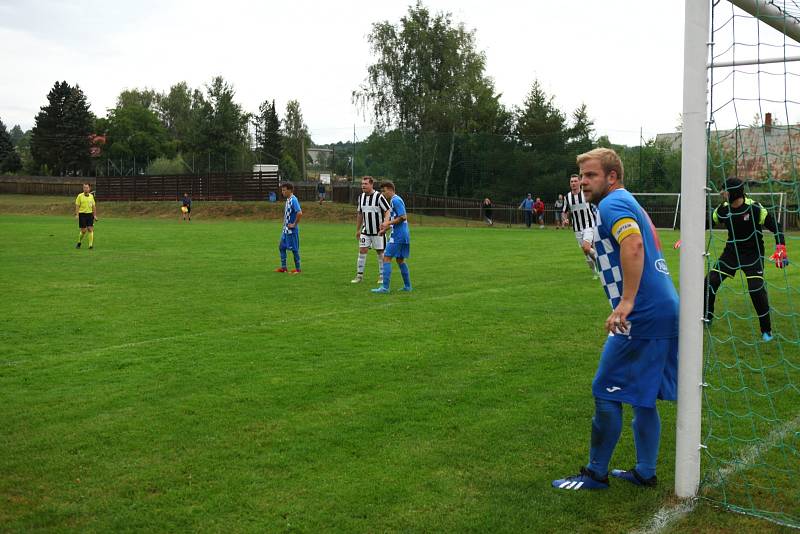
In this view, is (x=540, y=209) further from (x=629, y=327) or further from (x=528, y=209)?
(x=629, y=327)

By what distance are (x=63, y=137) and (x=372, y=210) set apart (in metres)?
76.7

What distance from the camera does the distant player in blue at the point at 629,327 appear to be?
13.2 feet

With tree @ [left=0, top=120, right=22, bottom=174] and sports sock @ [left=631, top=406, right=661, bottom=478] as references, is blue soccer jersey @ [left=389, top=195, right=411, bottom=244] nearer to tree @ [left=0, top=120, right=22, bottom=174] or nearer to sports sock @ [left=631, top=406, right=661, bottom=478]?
sports sock @ [left=631, top=406, right=661, bottom=478]

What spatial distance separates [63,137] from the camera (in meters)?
80.4

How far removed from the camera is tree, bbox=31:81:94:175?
80.6m

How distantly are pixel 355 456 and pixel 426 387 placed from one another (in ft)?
5.51

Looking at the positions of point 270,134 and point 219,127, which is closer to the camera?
point 219,127

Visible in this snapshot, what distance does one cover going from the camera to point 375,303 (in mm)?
11117

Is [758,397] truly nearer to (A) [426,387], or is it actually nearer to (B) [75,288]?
(A) [426,387]

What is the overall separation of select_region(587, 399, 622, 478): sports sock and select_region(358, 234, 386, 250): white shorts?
929 cm

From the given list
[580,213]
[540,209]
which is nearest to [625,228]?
[580,213]

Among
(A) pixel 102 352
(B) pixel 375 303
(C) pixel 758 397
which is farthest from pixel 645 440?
(B) pixel 375 303

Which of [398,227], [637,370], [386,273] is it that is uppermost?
[398,227]

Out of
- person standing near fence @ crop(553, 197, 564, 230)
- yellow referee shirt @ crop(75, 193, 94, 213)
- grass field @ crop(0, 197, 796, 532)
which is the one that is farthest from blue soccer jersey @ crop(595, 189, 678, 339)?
person standing near fence @ crop(553, 197, 564, 230)
